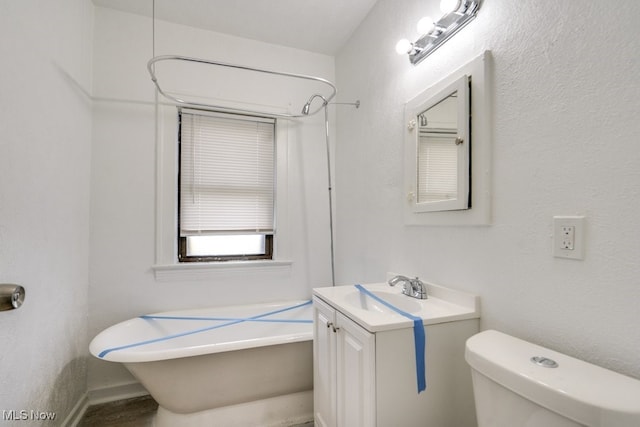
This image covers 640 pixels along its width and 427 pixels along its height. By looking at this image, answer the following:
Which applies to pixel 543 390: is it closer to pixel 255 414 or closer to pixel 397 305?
pixel 397 305

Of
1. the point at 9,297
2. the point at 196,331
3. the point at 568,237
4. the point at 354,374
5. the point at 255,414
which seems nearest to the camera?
the point at 568,237

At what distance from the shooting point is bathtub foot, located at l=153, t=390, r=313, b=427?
5.30 ft

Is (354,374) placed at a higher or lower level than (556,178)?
lower

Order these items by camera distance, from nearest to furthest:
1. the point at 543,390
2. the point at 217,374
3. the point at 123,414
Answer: the point at 543,390
the point at 217,374
the point at 123,414

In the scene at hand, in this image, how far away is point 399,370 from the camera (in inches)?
40.1

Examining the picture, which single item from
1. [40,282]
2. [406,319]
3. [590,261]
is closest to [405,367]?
[406,319]

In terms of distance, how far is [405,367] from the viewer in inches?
40.4

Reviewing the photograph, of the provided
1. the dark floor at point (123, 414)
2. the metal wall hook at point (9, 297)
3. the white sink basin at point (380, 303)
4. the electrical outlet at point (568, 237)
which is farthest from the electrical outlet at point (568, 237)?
the dark floor at point (123, 414)

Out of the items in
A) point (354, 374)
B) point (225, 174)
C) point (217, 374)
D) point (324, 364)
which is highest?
point (225, 174)

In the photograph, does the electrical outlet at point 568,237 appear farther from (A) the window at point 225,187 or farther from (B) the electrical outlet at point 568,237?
(A) the window at point 225,187

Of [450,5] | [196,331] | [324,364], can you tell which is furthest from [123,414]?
[450,5]

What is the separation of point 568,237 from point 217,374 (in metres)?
1.71

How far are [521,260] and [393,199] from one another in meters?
0.84

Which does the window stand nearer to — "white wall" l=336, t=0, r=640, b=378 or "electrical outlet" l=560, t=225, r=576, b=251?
"white wall" l=336, t=0, r=640, b=378
